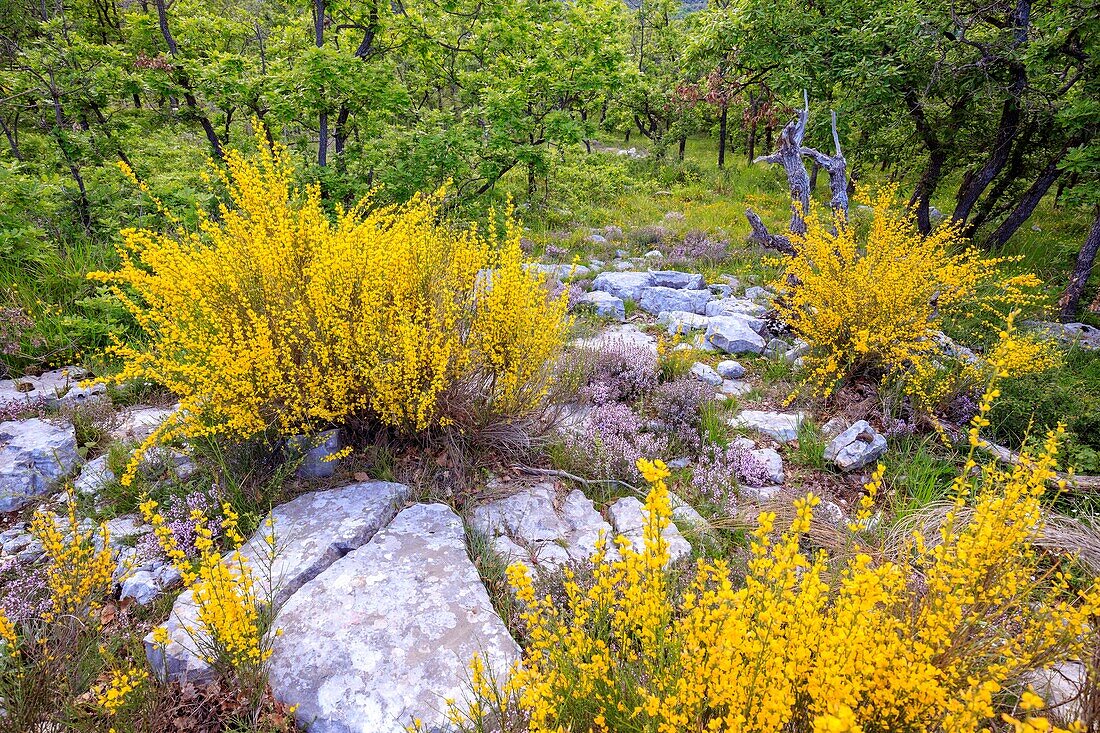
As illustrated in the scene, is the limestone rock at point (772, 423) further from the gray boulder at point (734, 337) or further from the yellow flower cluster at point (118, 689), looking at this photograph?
the yellow flower cluster at point (118, 689)

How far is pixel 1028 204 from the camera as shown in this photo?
7.72 meters

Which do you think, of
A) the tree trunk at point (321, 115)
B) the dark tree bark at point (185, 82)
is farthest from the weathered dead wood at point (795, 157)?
the dark tree bark at point (185, 82)

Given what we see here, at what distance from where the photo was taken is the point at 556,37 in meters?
8.07

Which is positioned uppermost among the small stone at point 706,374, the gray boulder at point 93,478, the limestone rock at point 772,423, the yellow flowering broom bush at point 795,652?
the yellow flowering broom bush at point 795,652

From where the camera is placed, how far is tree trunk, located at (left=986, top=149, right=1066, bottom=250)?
7.33 m

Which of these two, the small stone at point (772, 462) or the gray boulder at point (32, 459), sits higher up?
→ the gray boulder at point (32, 459)

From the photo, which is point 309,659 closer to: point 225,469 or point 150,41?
point 225,469

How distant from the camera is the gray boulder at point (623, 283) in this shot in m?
7.04

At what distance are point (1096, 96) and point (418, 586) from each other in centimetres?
901

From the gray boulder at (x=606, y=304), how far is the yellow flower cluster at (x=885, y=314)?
6.11ft

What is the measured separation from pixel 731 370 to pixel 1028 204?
6.16 metres

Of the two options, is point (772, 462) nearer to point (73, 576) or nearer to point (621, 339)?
point (621, 339)

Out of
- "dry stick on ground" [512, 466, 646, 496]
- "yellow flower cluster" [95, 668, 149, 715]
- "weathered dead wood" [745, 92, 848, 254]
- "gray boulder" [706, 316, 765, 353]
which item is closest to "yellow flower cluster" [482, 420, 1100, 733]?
"yellow flower cluster" [95, 668, 149, 715]

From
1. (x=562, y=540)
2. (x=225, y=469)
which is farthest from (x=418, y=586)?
(x=225, y=469)
